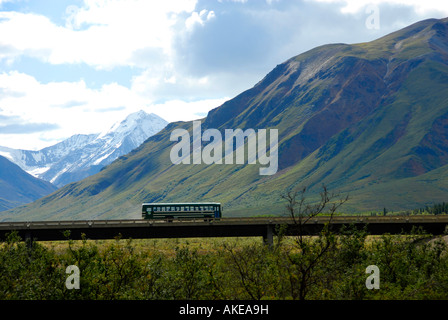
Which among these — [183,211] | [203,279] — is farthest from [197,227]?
[203,279]

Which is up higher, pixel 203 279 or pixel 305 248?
pixel 305 248

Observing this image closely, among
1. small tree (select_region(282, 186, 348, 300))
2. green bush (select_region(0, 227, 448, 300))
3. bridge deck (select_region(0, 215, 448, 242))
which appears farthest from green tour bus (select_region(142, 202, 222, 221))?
small tree (select_region(282, 186, 348, 300))

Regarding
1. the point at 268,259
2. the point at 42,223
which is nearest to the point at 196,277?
the point at 268,259

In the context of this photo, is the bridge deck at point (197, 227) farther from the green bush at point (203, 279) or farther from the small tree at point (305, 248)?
the small tree at point (305, 248)

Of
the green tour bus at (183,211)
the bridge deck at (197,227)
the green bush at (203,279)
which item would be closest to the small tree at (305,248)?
the green bush at (203,279)

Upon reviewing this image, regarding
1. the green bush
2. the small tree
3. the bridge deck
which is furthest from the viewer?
the bridge deck

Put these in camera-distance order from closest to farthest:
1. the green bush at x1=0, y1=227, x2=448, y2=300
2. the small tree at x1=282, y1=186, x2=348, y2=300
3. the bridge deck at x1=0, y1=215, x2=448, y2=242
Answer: the small tree at x1=282, y1=186, x2=348, y2=300 < the green bush at x1=0, y1=227, x2=448, y2=300 < the bridge deck at x1=0, y1=215, x2=448, y2=242

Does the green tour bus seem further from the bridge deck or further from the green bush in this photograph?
the green bush

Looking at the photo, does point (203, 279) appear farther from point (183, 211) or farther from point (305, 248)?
point (183, 211)

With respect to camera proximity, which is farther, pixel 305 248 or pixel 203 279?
pixel 203 279

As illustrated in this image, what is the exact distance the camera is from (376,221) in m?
87.0

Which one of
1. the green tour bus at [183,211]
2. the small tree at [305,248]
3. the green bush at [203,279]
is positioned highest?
the green tour bus at [183,211]
